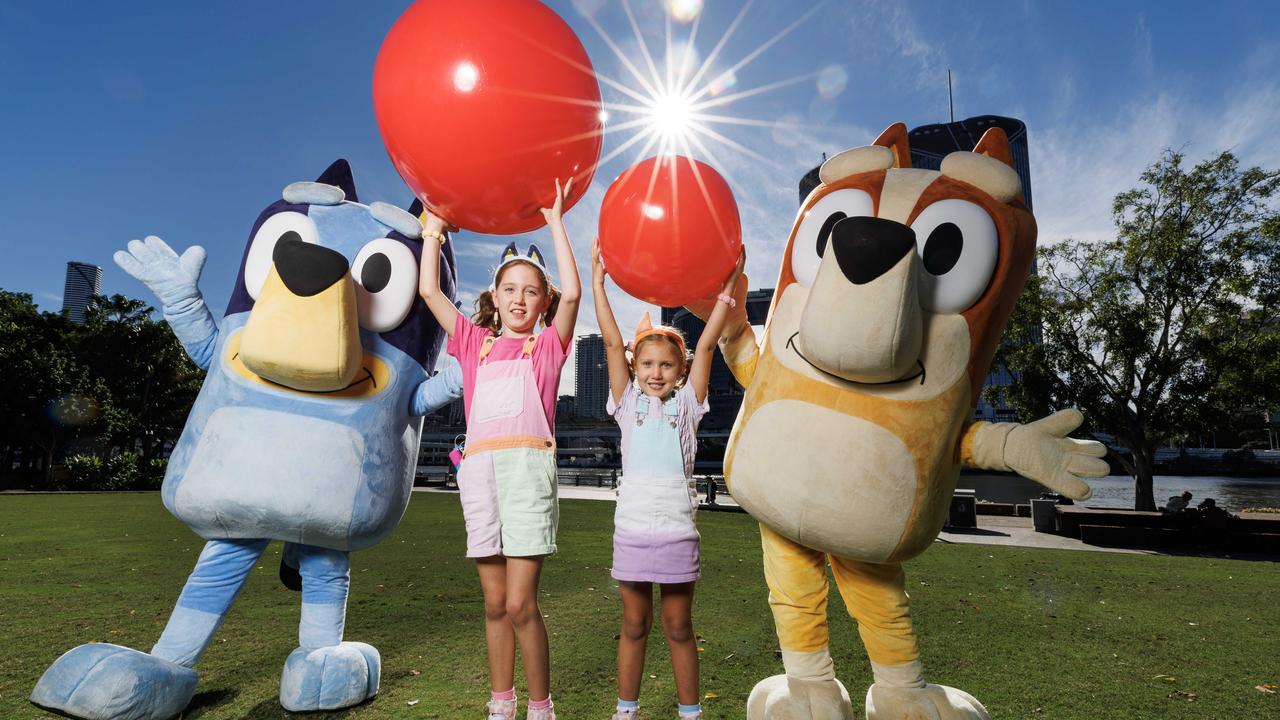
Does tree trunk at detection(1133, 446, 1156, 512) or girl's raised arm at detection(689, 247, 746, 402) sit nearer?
girl's raised arm at detection(689, 247, 746, 402)

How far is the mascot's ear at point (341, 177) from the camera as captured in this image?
12.2ft

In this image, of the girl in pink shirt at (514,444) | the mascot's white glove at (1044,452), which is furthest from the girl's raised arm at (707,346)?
the mascot's white glove at (1044,452)

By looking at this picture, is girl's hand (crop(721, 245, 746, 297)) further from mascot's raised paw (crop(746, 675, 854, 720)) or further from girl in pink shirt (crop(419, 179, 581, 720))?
mascot's raised paw (crop(746, 675, 854, 720))

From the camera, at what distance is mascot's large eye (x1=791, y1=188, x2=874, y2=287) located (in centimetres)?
255

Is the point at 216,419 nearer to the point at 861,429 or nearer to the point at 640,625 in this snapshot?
the point at 640,625

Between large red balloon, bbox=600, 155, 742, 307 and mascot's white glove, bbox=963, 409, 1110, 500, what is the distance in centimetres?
120

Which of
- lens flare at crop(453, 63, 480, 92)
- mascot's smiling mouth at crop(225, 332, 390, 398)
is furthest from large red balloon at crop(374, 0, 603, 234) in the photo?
mascot's smiling mouth at crop(225, 332, 390, 398)

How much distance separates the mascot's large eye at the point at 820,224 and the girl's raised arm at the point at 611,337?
780mm

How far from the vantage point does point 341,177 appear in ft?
12.4

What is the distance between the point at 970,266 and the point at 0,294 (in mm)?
38247

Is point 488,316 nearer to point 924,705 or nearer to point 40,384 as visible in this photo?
point 924,705

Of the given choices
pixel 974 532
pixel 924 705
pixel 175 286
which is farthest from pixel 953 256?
pixel 974 532

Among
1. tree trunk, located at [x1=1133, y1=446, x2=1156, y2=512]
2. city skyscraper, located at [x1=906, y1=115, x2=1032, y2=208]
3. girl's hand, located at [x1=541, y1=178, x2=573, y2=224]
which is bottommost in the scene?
tree trunk, located at [x1=1133, y1=446, x2=1156, y2=512]

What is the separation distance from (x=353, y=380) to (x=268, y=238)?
0.87 m
